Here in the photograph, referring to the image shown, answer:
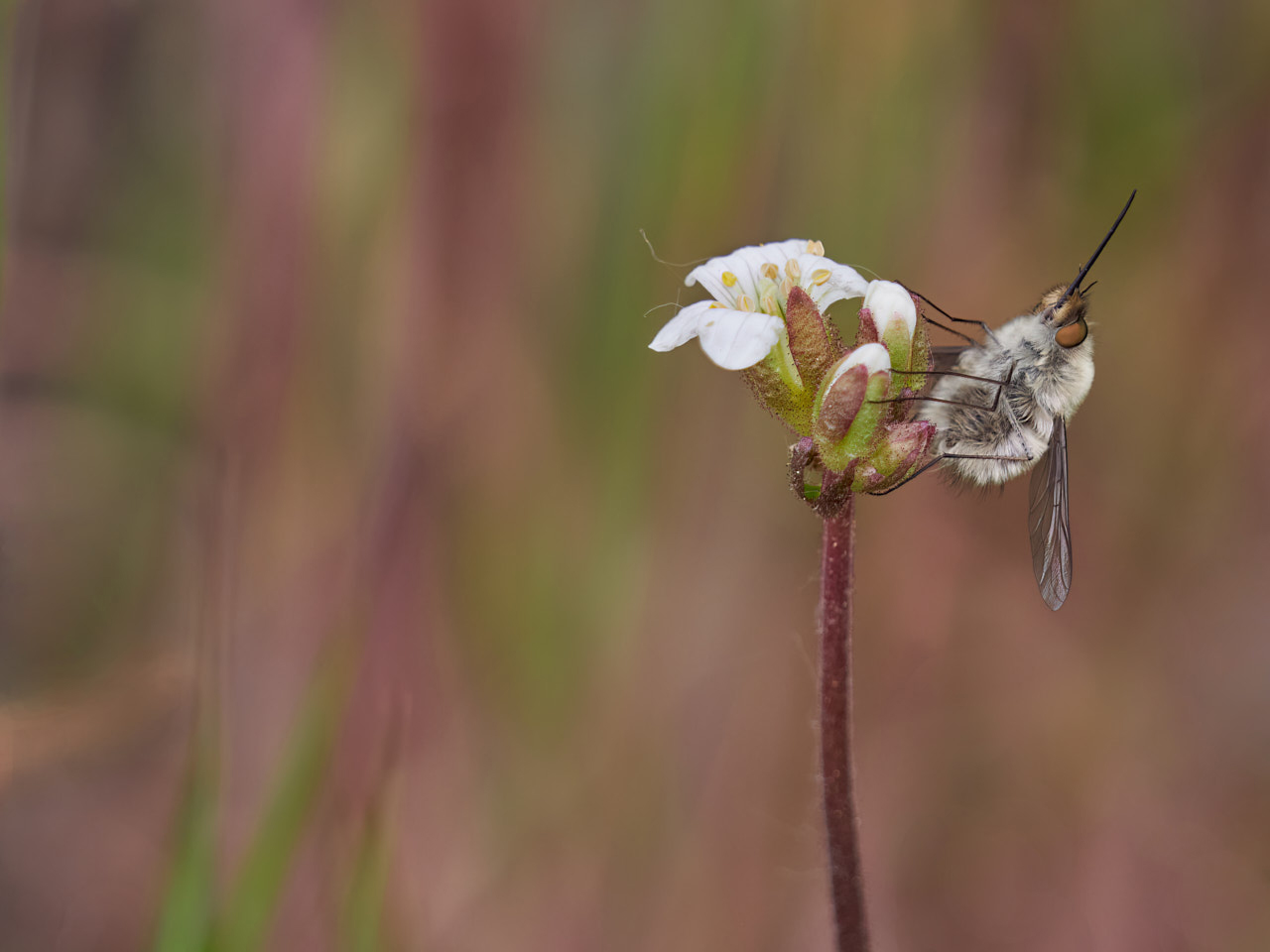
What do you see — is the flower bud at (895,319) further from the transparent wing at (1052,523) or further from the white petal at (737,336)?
the transparent wing at (1052,523)

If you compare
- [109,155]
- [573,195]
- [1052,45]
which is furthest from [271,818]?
[1052,45]

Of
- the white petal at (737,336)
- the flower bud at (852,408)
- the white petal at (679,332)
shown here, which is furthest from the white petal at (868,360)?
the white petal at (679,332)

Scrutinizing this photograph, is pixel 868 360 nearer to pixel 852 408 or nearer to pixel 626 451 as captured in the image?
pixel 852 408

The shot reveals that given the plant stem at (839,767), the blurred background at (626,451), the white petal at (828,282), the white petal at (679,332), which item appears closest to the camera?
the plant stem at (839,767)

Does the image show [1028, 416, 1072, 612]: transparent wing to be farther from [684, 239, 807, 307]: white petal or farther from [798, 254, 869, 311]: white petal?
[684, 239, 807, 307]: white petal

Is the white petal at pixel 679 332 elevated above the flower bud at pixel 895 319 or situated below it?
below

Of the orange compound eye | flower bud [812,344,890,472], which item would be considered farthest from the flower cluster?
the orange compound eye

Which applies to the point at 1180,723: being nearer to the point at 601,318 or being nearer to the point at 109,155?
the point at 601,318
